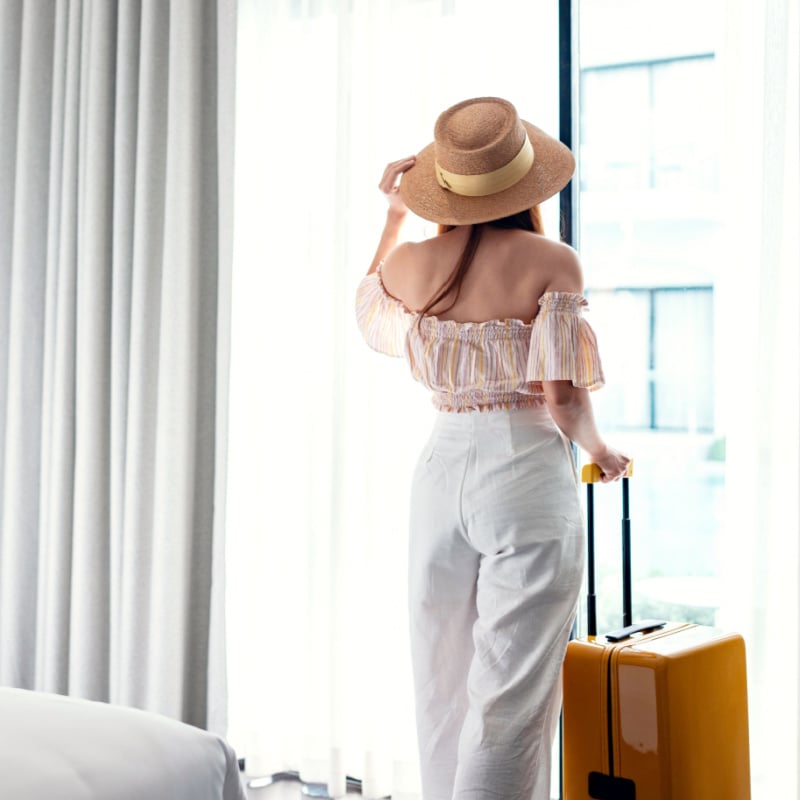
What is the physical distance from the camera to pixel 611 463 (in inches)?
70.6

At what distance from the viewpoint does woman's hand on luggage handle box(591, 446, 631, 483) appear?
5.86 ft

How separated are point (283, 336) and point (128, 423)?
0.51m

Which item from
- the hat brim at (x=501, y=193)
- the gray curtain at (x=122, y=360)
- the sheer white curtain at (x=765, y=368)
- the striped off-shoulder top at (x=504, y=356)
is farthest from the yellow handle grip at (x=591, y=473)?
the gray curtain at (x=122, y=360)

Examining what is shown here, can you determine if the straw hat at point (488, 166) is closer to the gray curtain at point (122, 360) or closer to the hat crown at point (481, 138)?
the hat crown at point (481, 138)

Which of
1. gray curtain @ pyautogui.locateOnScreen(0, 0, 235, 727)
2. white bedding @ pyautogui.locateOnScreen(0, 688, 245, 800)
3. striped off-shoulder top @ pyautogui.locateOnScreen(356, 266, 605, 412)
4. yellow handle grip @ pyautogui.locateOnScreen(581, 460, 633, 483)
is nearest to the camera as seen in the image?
white bedding @ pyautogui.locateOnScreen(0, 688, 245, 800)

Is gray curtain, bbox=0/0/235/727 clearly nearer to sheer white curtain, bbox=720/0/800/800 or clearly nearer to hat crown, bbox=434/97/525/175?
hat crown, bbox=434/97/525/175

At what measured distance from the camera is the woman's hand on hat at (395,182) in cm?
194

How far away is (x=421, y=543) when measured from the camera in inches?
69.4

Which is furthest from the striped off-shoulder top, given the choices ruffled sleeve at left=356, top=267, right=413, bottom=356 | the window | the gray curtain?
the gray curtain

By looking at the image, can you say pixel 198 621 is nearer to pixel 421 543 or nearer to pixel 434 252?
pixel 421 543

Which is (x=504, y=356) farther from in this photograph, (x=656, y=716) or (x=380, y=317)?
(x=656, y=716)

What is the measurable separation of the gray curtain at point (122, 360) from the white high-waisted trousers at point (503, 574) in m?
0.95

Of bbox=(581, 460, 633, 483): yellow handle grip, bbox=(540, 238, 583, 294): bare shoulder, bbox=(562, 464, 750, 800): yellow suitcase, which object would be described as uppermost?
bbox=(540, 238, 583, 294): bare shoulder

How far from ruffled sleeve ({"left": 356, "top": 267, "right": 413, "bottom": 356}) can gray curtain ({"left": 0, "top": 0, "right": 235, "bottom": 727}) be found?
2.26 feet
